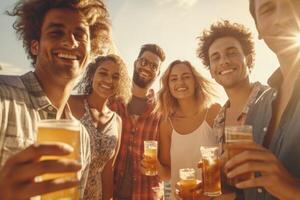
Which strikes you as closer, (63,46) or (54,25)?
(63,46)

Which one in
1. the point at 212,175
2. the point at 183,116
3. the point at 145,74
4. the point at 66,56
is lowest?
the point at 212,175

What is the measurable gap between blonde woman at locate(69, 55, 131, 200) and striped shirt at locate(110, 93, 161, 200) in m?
0.59

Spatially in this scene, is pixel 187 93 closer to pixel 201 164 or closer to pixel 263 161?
pixel 201 164

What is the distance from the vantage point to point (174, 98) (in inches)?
244

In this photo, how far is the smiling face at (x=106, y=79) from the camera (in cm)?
606

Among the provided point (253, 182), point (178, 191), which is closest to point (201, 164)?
point (178, 191)

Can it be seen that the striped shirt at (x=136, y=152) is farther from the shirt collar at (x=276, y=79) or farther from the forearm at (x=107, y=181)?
the shirt collar at (x=276, y=79)

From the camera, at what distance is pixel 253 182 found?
63.7 inches

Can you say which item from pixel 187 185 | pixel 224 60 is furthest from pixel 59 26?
pixel 224 60

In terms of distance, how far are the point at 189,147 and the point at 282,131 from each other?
10.7 feet

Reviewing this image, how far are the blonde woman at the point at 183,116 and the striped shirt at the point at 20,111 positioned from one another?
3.18 metres

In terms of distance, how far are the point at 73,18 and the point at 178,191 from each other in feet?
6.96

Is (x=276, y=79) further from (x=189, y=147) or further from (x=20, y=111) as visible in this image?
(x=189, y=147)

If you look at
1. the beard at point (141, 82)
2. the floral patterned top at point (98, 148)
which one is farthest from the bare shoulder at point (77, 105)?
the beard at point (141, 82)
